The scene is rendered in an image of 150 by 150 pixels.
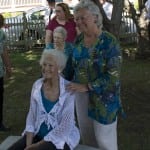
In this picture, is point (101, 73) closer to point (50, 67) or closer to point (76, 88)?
point (76, 88)

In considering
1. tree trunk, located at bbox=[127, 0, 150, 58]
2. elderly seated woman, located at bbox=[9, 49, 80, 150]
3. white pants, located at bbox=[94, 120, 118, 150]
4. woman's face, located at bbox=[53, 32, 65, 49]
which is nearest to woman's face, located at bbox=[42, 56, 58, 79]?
elderly seated woman, located at bbox=[9, 49, 80, 150]

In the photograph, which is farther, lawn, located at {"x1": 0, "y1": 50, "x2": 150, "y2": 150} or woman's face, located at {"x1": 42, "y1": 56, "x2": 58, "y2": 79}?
lawn, located at {"x1": 0, "y1": 50, "x2": 150, "y2": 150}

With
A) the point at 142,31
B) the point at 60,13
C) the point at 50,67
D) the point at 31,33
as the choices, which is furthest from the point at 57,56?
the point at 31,33

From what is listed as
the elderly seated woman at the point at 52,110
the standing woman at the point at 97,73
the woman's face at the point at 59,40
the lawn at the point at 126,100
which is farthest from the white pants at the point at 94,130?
the lawn at the point at 126,100

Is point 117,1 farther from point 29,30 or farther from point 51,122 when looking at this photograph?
point 29,30

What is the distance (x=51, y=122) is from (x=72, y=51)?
0.67 m

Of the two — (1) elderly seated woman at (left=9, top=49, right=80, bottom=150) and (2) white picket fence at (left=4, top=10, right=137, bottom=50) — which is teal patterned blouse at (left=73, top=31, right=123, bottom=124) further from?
(2) white picket fence at (left=4, top=10, right=137, bottom=50)

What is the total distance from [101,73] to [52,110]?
1.68ft

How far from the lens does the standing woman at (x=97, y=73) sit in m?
4.20

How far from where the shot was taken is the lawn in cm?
686

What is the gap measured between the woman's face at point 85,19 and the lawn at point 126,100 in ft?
8.40

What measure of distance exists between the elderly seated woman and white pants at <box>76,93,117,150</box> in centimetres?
23

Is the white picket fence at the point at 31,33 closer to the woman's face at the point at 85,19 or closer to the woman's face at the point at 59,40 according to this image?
the woman's face at the point at 59,40

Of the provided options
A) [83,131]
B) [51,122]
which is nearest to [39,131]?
[51,122]
